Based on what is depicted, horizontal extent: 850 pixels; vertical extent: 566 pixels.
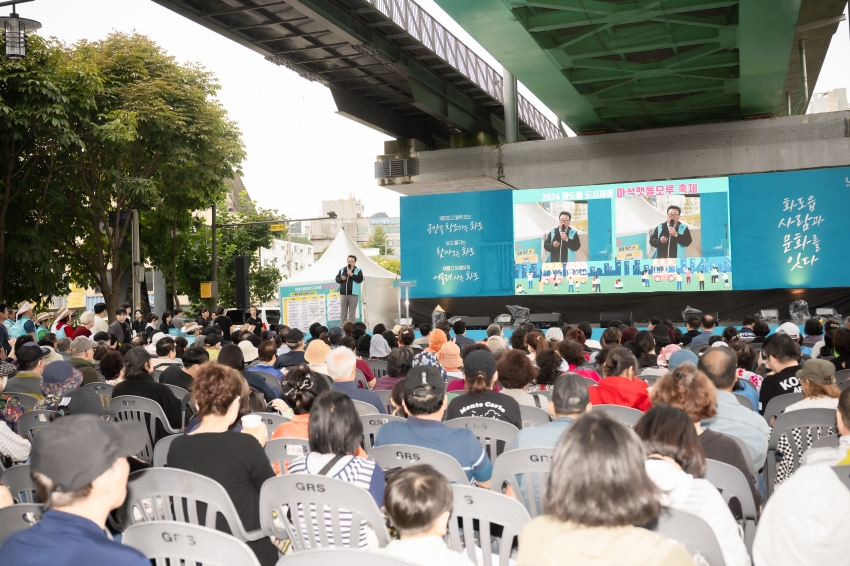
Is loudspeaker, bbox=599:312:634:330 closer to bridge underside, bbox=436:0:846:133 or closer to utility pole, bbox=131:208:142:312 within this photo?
bridge underside, bbox=436:0:846:133

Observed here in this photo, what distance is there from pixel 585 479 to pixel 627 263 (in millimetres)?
15682

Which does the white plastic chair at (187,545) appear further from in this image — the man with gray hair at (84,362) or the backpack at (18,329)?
the backpack at (18,329)

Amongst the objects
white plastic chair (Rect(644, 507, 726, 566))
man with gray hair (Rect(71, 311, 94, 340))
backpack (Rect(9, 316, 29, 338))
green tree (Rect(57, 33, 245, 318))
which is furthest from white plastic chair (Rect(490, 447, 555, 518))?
green tree (Rect(57, 33, 245, 318))

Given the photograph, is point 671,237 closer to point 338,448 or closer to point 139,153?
point 139,153

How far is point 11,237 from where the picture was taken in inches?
611

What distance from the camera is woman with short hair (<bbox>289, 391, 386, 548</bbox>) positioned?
2.70 m

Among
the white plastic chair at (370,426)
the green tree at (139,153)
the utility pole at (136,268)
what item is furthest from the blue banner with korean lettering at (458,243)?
the white plastic chair at (370,426)

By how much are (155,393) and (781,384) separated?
175 inches

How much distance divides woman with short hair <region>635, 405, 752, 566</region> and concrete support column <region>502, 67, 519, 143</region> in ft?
58.0

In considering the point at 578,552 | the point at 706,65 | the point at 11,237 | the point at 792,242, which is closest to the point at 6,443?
the point at 578,552

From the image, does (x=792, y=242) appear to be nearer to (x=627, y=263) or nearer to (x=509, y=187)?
(x=627, y=263)

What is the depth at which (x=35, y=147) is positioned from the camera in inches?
602

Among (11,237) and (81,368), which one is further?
(11,237)

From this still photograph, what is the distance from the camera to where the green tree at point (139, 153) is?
18.1 meters
